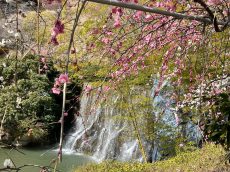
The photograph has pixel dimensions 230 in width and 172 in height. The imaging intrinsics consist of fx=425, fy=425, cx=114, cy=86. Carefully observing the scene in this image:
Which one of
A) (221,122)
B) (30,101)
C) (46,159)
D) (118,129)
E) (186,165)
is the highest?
(221,122)

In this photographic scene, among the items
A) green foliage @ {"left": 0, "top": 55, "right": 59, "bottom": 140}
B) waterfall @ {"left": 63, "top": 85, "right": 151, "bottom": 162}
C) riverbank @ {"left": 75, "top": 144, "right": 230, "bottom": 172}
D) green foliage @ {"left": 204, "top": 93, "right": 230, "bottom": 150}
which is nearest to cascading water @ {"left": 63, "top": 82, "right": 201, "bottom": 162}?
waterfall @ {"left": 63, "top": 85, "right": 151, "bottom": 162}

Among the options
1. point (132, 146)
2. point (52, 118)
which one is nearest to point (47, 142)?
point (52, 118)

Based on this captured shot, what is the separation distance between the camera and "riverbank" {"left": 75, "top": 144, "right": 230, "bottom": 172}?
18.3 ft

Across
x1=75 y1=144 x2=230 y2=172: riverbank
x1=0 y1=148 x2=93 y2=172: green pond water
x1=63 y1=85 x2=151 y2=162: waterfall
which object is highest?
x1=75 y1=144 x2=230 y2=172: riverbank

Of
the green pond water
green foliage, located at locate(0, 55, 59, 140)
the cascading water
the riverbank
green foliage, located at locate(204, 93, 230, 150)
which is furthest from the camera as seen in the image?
green foliage, located at locate(0, 55, 59, 140)

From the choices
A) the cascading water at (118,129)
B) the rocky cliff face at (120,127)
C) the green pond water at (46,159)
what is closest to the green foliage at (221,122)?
the rocky cliff face at (120,127)

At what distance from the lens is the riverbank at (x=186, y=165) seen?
558cm

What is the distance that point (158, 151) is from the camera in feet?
27.0

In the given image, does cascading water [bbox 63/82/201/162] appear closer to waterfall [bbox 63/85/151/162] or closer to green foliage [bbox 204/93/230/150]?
waterfall [bbox 63/85/151/162]

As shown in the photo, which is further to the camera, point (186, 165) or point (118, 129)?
point (118, 129)

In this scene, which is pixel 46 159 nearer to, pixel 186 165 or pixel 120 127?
pixel 120 127

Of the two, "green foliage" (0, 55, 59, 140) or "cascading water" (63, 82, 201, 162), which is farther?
"green foliage" (0, 55, 59, 140)

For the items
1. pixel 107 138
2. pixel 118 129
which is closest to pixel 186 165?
pixel 118 129

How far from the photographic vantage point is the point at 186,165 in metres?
6.04
